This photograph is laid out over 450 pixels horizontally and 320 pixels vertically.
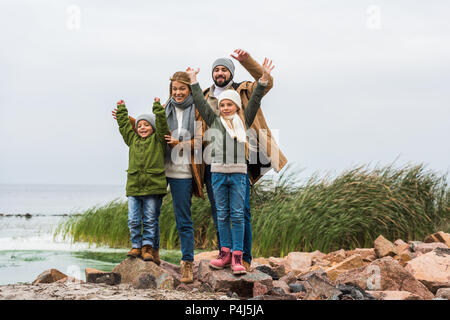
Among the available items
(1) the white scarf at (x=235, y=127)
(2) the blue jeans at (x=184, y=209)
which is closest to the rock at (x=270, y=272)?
(2) the blue jeans at (x=184, y=209)

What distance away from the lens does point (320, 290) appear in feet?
13.4

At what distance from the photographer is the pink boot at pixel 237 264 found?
162 inches

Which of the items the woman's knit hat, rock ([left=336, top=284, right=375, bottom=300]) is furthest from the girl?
rock ([left=336, top=284, right=375, bottom=300])

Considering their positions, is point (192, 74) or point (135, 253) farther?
point (135, 253)

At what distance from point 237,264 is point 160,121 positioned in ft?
4.66

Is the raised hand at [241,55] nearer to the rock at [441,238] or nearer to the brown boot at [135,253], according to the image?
the brown boot at [135,253]

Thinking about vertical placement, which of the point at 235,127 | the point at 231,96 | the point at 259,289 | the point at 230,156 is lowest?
the point at 259,289

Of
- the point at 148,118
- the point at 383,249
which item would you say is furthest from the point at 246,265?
the point at 383,249

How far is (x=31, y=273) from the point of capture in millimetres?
5457

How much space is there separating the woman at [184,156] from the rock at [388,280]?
5.15 feet

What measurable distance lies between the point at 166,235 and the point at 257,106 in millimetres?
4698

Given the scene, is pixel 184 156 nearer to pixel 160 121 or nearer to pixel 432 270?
pixel 160 121
